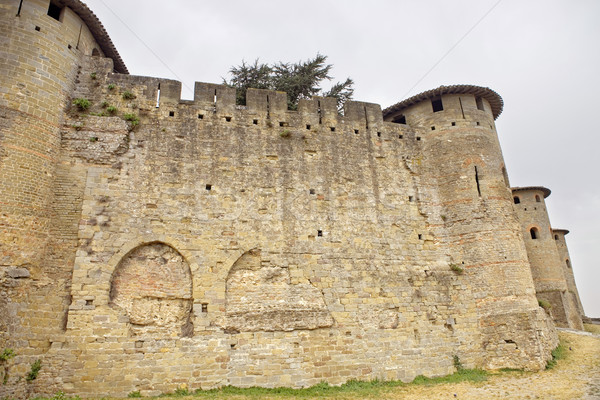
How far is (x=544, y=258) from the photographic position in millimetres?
22656

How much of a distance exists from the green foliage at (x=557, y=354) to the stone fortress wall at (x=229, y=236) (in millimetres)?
741

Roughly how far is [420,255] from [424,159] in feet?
12.1

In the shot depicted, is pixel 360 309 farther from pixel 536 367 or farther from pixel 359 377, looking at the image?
pixel 536 367

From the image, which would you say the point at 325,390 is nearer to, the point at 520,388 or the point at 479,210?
the point at 520,388

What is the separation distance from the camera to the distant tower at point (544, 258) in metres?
21.5

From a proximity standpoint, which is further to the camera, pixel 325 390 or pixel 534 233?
pixel 534 233

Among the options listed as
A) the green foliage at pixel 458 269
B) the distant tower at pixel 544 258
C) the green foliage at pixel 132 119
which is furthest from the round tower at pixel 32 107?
the distant tower at pixel 544 258

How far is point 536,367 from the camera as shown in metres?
11.9

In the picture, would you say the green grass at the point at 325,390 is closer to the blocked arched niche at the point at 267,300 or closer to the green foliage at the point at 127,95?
the blocked arched niche at the point at 267,300

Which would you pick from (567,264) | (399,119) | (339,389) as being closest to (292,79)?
(399,119)

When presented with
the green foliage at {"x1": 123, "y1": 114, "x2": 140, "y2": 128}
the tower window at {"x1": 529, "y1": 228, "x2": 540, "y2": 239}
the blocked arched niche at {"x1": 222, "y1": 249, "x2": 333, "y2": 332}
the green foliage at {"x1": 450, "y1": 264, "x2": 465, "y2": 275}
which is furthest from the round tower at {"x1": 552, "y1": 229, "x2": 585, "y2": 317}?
the green foliage at {"x1": 123, "y1": 114, "x2": 140, "y2": 128}

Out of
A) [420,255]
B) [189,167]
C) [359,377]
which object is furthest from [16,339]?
[420,255]

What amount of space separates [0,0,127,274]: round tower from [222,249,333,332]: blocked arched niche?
15.9 feet

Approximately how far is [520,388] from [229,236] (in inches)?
339
